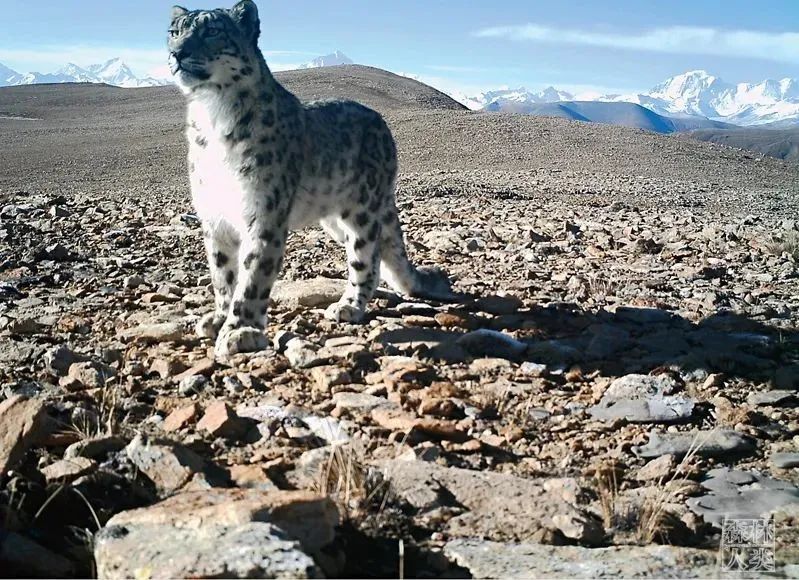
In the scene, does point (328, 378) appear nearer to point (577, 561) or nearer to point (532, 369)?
point (532, 369)

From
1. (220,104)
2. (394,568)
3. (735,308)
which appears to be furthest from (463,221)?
(394,568)

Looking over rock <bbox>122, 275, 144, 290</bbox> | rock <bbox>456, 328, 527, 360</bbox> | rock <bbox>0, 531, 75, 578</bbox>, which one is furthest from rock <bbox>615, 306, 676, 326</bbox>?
rock <bbox>0, 531, 75, 578</bbox>

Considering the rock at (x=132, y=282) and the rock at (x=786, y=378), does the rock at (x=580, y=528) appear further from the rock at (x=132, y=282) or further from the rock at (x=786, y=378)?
the rock at (x=132, y=282)

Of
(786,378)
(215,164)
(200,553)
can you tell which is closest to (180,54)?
(215,164)

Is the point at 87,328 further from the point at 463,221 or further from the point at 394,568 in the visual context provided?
the point at 463,221

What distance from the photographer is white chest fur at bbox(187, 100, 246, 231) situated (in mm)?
6211

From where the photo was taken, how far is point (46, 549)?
2959 millimetres

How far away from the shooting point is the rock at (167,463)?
3.62 meters

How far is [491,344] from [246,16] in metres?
3.07

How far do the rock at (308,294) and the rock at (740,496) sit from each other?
423 centimetres

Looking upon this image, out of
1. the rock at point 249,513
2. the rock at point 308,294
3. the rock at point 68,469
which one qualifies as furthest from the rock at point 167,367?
the rock at point 249,513

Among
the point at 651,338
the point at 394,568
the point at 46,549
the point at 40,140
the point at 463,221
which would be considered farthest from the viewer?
the point at 40,140

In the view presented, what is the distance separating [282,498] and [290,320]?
13.7 feet

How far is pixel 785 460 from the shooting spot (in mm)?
4293
